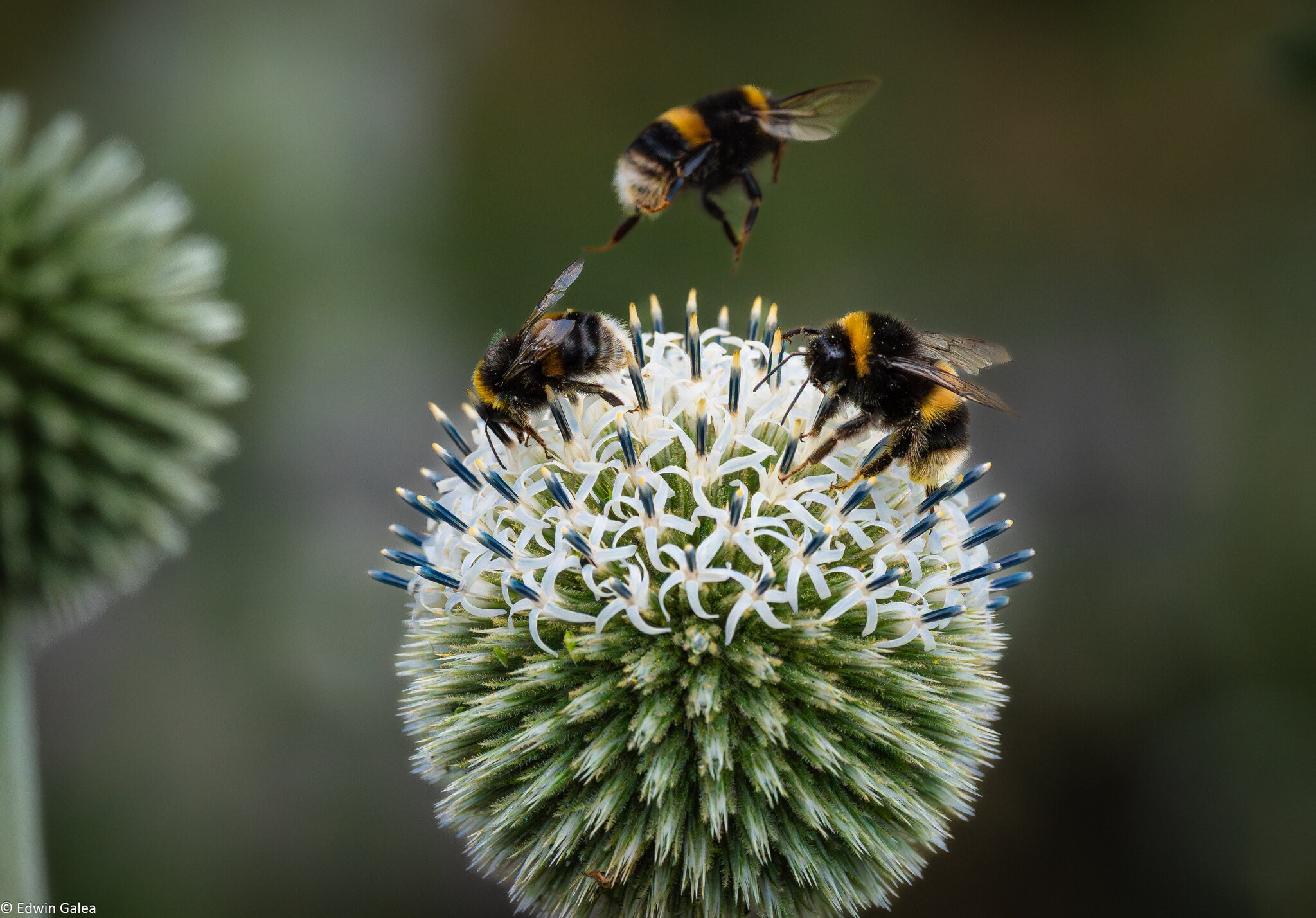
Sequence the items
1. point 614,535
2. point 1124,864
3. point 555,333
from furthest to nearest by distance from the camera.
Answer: point 1124,864 → point 555,333 → point 614,535

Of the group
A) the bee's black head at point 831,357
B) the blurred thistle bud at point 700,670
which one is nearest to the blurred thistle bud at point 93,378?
the blurred thistle bud at point 700,670

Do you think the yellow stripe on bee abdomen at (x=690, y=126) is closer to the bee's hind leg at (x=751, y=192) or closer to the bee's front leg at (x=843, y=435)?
the bee's hind leg at (x=751, y=192)

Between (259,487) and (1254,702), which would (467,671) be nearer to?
(259,487)

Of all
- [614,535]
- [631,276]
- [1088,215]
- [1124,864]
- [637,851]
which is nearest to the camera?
[637,851]

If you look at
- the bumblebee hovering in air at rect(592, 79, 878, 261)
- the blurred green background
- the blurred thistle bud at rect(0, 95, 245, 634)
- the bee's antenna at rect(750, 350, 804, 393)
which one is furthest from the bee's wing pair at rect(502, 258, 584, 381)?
Result: the blurred green background

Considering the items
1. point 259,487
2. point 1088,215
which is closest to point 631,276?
point 259,487

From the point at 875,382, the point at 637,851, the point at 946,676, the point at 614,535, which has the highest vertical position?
the point at 875,382
